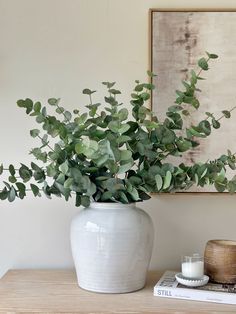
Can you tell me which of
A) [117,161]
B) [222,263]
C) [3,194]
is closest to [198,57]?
[117,161]

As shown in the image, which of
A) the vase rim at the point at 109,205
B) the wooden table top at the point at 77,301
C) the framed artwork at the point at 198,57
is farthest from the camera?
the framed artwork at the point at 198,57

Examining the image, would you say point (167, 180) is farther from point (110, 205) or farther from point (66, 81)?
point (66, 81)

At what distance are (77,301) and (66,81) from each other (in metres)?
0.75

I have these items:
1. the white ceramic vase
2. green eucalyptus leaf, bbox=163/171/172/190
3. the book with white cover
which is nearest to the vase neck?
the white ceramic vase

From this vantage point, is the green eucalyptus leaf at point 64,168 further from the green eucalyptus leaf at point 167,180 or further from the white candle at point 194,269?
the white candle at point 194,269

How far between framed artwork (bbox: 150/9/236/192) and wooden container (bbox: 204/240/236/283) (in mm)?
265

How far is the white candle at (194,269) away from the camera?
4.16 ft

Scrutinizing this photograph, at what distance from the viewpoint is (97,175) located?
125cm

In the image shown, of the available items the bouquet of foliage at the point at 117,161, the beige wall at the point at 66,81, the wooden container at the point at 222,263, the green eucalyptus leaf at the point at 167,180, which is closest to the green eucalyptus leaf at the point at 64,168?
the bouquet of foliage at the point at 117,161

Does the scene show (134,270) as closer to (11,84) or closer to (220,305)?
(220,305)

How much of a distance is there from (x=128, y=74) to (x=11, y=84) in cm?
41

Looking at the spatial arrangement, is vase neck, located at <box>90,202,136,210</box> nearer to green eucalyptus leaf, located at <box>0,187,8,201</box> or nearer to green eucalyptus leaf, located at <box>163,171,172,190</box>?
green eucalyptus leaf, located at <box>163,171,172,190</box>

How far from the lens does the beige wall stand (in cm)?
154

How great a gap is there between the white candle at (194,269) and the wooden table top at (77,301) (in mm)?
99
